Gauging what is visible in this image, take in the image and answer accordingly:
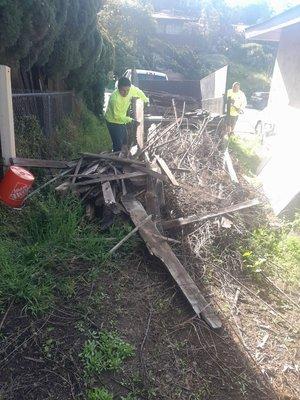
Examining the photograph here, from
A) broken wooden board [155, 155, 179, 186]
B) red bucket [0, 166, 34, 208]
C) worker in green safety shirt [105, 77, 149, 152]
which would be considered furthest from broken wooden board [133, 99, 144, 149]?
red bucket [0, 166, 34, 208]

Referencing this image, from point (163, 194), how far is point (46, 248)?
2113 mm

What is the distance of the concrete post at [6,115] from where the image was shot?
4832 mm

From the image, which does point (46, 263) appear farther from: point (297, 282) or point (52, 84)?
point (52, 84)

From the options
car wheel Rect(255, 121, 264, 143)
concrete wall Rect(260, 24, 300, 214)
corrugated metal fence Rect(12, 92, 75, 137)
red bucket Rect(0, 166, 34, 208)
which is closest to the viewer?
red bucket Rect(0, 166, 34, 208)

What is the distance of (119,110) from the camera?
774cm

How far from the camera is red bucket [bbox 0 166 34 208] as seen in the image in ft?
15.5

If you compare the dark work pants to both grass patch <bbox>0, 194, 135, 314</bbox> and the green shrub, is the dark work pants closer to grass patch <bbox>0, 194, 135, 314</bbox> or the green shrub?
grass patch <bbox>0, 194, 135, 314</bbox>

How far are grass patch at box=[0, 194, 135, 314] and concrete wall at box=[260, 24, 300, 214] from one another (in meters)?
3.39

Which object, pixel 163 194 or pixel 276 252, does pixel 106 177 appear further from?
pixel 276 252

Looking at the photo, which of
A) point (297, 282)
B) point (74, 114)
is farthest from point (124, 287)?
point (74, 114)

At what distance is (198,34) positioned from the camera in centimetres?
4478

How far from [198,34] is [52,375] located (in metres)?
47.6

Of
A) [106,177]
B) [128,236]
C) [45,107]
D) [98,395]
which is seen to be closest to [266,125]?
[45,107]

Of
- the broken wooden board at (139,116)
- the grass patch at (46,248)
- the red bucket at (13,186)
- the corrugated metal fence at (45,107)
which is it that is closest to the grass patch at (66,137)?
the corrugated metal fence at (45,107)
